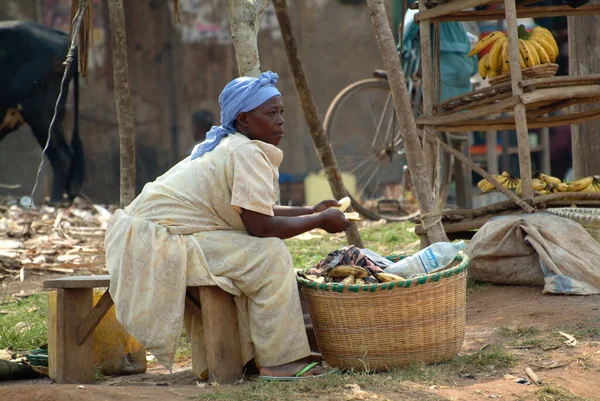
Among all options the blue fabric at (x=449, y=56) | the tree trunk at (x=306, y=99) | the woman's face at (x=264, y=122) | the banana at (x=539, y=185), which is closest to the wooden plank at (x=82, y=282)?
the woman's face at (x=264, y=122)

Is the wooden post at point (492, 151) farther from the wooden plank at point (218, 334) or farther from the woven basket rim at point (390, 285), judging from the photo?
the wooden plank at point (218, 334)

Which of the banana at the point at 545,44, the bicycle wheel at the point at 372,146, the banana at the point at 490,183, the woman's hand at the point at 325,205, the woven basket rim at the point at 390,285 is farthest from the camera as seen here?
the bicycle wheel at the point at 372,146

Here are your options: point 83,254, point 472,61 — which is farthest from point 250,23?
point 472,61

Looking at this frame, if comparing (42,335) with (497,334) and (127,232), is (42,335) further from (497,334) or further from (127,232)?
(497,334)

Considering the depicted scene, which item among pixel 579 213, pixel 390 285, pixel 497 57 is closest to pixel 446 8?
pixel 497 57

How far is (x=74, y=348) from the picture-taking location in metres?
3.87

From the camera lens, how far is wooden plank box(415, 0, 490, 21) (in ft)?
17.0

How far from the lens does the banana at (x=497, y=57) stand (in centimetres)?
544

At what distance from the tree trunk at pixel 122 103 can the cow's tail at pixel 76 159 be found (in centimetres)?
A: 462

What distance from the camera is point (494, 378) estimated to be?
138 inches

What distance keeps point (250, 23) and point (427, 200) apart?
156cm

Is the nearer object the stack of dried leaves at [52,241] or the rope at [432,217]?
the rope at [432,217]

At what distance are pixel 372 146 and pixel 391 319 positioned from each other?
17.5 ft

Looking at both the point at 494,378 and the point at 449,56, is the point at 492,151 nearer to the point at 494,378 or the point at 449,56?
the point at 449,56
